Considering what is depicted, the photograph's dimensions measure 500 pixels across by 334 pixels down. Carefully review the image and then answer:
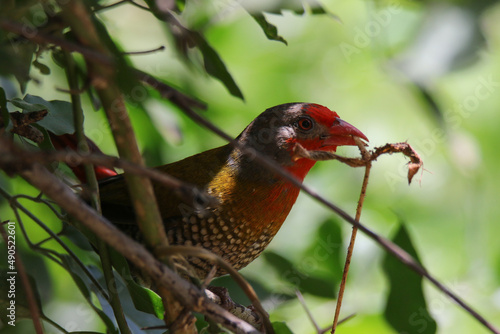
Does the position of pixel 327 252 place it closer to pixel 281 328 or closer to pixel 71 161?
pixel 281 328

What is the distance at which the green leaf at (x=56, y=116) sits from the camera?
1.78m

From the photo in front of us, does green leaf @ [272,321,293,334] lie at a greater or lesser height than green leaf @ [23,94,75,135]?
lesser

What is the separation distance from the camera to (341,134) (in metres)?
2.77

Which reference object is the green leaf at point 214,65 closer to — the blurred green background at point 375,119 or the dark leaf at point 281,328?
the dark leaf at point 281,328

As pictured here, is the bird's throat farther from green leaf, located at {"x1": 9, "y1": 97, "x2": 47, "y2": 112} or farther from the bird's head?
green leaf, located at {"x1": 9, "y1": 97, "x2": 47, "y2": 112}

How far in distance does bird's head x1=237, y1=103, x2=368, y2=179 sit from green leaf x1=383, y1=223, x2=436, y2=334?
596mm

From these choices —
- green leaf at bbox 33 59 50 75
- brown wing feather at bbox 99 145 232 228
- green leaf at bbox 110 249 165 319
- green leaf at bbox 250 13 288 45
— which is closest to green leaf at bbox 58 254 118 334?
green leaf at bbox 110 249 165 319

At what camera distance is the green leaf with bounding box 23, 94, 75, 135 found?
5.85 ft

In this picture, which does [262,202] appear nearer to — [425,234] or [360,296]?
[360,296]

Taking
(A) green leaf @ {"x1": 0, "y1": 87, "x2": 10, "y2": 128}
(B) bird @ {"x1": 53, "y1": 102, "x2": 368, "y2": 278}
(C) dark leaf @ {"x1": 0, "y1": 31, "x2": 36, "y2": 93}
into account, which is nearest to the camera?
(C) dark leaf @ {"x1": 0, "y1": 31, "x2": 36, "y2": 93}

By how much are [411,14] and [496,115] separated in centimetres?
192

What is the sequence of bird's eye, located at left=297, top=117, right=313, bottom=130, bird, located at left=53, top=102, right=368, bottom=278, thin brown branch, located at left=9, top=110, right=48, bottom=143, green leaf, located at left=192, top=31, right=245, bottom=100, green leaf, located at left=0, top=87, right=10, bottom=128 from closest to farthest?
green leaf, located at left=0, top=87, right=10, bottom=128 → thin brown branch, located at left=9, top=110, right=48, bottom=143 → green leaf, located at left=192, top=31, right=245, bottom=100 → bird, located at left=53, top=102, right=368, bottom=278 → bird's eye, located at left=297, top=117, right=313, bottom=130

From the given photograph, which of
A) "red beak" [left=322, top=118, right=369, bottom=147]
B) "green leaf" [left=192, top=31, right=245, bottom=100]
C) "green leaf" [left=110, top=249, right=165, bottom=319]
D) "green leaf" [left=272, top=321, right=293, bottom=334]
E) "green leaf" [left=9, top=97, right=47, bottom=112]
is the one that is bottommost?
"green leaf" [left=110, top=249, right=165, bottom=319]

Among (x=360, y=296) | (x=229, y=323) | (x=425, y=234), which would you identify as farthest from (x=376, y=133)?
(x=229, y=323)
